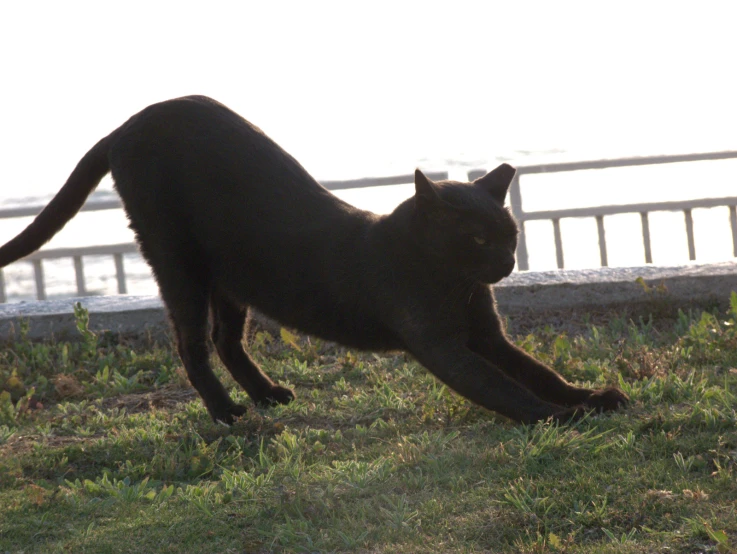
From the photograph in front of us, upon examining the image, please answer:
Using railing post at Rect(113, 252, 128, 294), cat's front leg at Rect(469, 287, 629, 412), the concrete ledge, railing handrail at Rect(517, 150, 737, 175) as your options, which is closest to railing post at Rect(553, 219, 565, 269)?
railing handrail at Rect(517, 150, 737, 175)

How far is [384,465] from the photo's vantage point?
2.96 metres

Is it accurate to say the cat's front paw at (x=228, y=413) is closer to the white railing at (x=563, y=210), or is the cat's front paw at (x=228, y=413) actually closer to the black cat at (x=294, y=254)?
the black cat at (x=294, y=254)

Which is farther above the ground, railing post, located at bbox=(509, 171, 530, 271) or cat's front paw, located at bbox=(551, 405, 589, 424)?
railing post, located at bbox=(509, 171, 530, 271)

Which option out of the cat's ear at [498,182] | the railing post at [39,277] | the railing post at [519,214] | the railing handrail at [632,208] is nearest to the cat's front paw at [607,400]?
the cat's ear at [498,182]

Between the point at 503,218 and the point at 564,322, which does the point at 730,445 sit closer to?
the point at 503,218

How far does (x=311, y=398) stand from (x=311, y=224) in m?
0.88

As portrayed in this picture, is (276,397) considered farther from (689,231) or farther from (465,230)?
(689,231)

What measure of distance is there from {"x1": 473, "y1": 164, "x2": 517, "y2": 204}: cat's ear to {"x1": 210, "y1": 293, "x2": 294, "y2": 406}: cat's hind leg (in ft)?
4.35

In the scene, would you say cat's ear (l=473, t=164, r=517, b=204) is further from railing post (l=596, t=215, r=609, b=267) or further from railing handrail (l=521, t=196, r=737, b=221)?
railing post (l=596, t=215, r=609, b=267)

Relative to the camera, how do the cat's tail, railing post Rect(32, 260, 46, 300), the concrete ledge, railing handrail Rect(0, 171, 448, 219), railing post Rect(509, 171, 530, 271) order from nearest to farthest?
1. the cat's tail
2. the concrete ledge
3. railing handrail Rect(0, 171, 448, 219)
4. railing post Rect(509, 171, 530, 271)
5. railing post Rect(32, 260, 46, 300)

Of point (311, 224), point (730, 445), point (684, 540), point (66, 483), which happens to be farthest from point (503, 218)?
point (66, 483)

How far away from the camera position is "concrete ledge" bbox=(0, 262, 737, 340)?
5.06 m

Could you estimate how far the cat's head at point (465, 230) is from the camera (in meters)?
3.31

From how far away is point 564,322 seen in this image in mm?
5121
